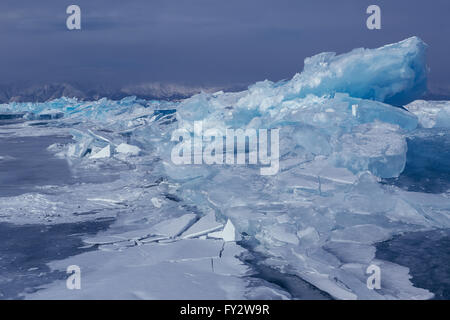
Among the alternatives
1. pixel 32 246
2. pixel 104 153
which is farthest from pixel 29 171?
pixel 32 246

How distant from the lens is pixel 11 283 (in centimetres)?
330

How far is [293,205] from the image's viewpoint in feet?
15.4

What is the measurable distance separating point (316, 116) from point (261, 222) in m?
2.95

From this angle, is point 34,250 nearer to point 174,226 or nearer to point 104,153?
point 174,226

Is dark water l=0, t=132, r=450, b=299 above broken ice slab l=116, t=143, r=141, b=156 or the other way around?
above

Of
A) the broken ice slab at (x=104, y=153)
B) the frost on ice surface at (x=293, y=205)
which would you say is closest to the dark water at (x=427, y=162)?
the frost on ice surface at (x=293, y=205)

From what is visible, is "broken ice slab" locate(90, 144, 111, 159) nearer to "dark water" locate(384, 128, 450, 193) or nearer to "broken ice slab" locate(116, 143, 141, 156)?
"broken ice slab" locate(116, 143, 141, 156)

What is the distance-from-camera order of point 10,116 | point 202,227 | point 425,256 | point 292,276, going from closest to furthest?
point 292,276 → point 425,256 → point 202,227 → point 10,116

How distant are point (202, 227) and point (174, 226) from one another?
325mm

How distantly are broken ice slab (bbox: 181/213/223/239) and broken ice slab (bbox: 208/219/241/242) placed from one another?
0.10 meters

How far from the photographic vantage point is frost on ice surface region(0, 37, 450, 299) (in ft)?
11.2

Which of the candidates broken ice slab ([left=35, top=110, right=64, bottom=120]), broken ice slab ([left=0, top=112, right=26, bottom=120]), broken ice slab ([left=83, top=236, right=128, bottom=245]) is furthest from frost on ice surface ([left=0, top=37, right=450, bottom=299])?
broken ice slab ([left=0, top=112, right=26, bottom=120])

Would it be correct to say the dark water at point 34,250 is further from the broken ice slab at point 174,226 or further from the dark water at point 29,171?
the dark water at point 29,171
